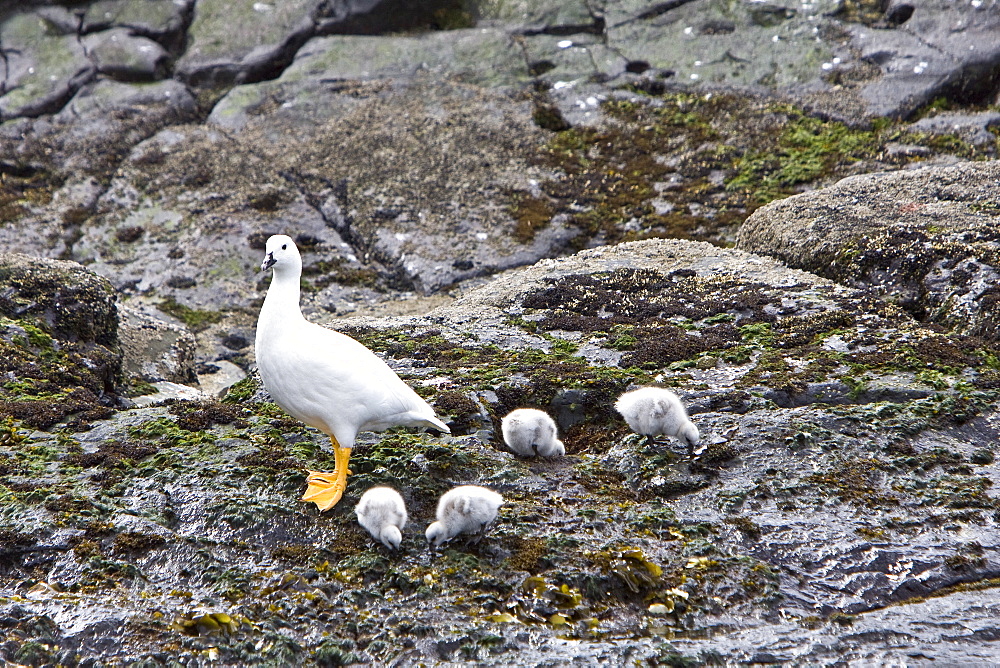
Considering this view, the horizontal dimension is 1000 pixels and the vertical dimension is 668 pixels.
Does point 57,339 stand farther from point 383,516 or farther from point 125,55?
point 125,55

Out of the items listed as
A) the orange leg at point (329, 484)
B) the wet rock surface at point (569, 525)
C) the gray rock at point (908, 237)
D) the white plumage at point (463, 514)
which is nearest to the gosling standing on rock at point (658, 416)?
the wet rock surface at point (569, 525)

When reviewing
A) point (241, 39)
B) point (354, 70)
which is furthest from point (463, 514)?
point (241, 39)

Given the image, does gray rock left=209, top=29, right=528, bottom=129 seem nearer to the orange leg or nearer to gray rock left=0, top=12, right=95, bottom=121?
gray rock left=0, top=12, right=95, bottom=121

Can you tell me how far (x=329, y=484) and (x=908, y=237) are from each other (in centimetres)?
1043

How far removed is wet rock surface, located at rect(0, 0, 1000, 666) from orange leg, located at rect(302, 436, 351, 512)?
134 mm

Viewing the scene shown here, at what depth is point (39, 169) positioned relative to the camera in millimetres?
25688

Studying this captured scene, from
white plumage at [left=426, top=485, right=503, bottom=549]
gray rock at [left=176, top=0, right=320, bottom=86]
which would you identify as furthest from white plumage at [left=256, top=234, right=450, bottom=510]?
gray rock at [left=176, top=0, right=320, bottom=86]

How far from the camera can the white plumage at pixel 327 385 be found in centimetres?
713

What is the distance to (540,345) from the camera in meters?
10.9

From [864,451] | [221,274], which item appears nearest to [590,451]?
[864,451]

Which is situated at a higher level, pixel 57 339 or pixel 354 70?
pixel 354 70

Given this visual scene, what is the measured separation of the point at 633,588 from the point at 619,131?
21903 millimetres

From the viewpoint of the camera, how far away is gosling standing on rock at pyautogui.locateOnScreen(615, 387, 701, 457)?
7.46 meters

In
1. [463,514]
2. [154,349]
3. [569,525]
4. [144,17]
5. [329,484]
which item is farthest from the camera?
[144,17]
